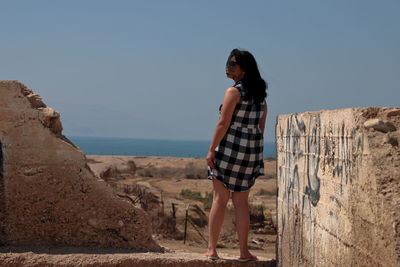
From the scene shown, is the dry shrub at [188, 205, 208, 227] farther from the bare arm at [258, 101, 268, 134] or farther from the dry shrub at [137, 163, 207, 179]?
the dry shrub at [137, 163, 207, 179]

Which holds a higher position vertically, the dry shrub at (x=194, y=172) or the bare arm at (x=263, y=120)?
the bare arm at (x=263, y=120)

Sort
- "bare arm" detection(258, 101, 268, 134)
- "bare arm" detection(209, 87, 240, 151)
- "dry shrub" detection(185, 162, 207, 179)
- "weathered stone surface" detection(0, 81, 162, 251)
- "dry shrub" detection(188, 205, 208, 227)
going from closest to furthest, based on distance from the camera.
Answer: "bare arm" detection(209, 87, 240, 151)
"bare arm" detection(258, 101, 268, 134)
"weathered stone surface" detection(0, 81, 162, 251)
"dry shrub" detection(188, 205, 208, 227)
"dry shrub" detection(185, 162, 207, 179)

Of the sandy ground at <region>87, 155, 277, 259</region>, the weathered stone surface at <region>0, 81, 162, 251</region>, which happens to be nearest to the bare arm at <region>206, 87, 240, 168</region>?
the weathered stone surface at <region>0, 81, 162, 251</region>

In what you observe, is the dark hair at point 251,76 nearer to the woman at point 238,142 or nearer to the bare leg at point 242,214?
the woman at point 238,142

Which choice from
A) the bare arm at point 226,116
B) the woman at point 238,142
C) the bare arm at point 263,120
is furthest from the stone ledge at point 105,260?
the bare arm at point 263,120

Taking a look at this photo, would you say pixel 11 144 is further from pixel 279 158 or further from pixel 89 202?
pixel 279 158

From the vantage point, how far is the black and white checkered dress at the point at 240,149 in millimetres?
4734

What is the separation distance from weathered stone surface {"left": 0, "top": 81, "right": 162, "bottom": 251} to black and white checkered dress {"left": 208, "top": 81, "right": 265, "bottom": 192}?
36.9 inches

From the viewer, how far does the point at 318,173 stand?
3.90 meters

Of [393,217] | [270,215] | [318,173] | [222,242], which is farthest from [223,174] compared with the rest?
[270,215]

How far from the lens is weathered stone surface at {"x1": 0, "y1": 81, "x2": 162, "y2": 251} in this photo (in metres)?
5.19

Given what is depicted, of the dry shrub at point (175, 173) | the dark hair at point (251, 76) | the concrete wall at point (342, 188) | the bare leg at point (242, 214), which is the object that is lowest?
the dry shrub at point (175, 173)

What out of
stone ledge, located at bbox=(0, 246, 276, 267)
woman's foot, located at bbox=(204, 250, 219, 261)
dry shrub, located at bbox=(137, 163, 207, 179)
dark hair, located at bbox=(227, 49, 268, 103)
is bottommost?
dry shrub, located at bbox=(137, 163, 207, 179)

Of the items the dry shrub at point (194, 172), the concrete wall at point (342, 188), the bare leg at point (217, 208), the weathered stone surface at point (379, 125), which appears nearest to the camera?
the concrete wall at point (342, 188)
